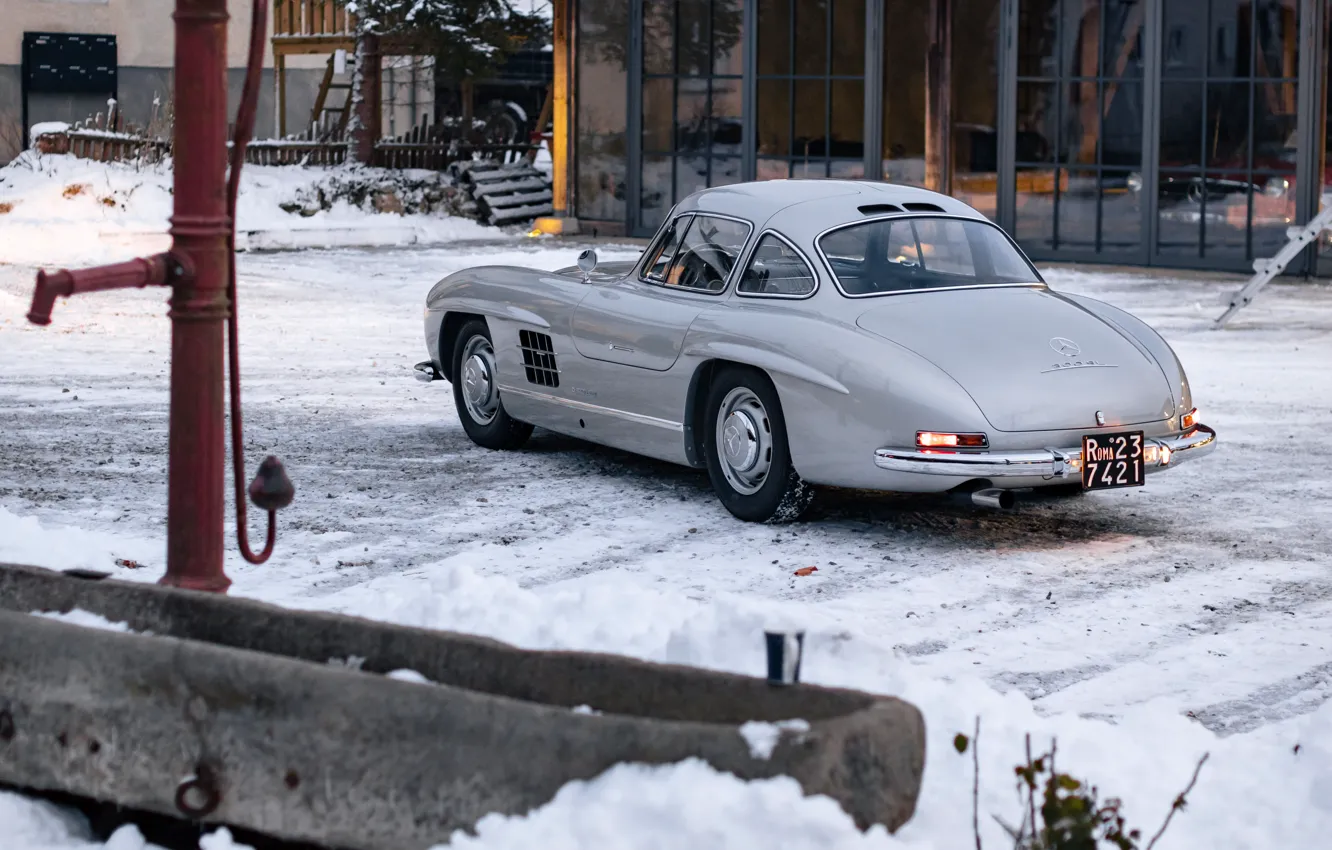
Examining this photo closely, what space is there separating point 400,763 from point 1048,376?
175 inches

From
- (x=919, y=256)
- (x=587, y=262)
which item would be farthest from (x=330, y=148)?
(x=919, y=256)

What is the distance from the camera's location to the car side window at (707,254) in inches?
355

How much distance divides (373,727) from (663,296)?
527 cm

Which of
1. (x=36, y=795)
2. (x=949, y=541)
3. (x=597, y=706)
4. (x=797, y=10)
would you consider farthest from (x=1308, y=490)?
(x=797, y=10)

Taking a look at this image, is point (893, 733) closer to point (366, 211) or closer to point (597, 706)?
point (597, 706)

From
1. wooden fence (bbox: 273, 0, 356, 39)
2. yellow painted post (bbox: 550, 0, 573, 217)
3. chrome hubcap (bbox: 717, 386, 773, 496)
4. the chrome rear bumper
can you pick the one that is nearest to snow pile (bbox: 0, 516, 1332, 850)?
the chrome rear bumper

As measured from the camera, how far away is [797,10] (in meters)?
25.2

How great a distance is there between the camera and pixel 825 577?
7496 millimetres

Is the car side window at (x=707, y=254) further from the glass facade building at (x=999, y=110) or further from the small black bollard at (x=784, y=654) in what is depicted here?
the glass facade building at (x=999, y=110)

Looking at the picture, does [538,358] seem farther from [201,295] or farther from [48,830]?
[48,830]

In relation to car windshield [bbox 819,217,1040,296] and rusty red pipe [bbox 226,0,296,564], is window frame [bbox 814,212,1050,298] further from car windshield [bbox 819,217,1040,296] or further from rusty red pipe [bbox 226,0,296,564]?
rusty red pipe [bbox 226,0,296,564]

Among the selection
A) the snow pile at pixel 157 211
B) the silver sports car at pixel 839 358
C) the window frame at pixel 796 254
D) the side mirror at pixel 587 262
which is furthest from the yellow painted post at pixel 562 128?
the window frame at pixel 796 254

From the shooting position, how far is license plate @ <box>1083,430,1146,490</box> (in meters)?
7.75

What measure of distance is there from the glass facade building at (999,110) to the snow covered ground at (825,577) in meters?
8.52
